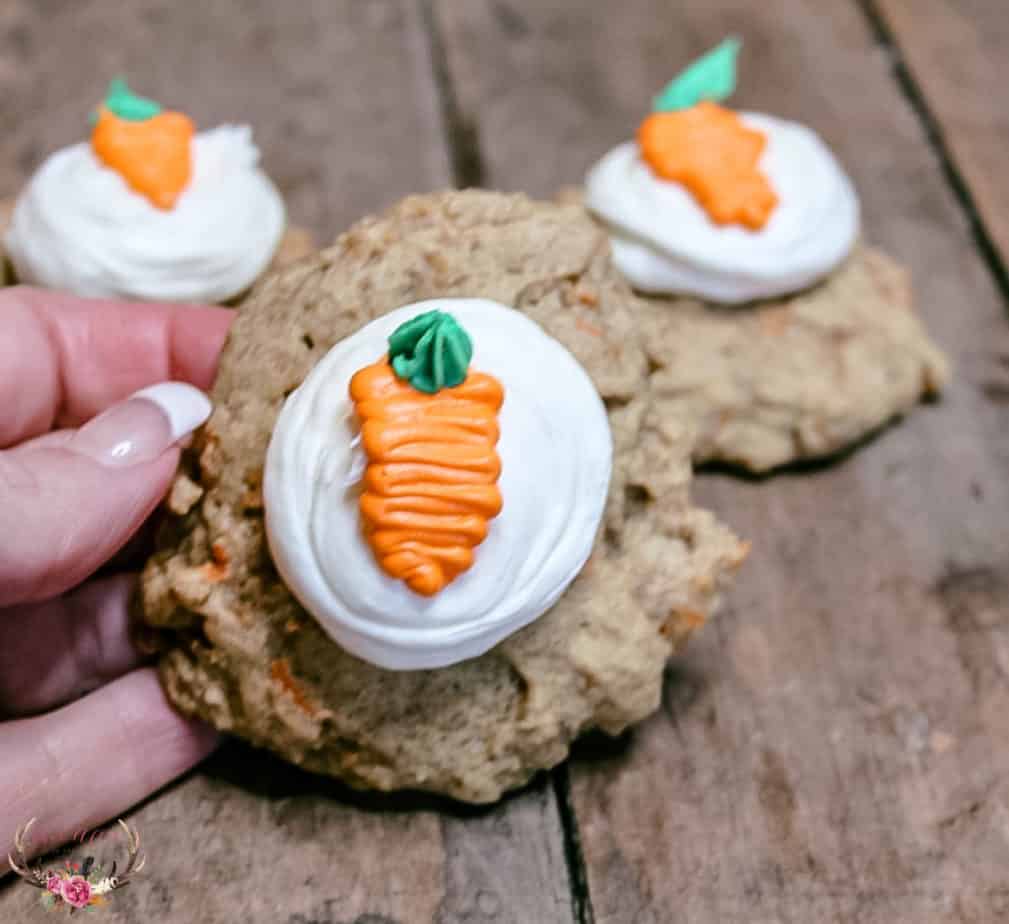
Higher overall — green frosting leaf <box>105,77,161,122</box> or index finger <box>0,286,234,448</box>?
green frosting leaf <box>105,77,161,122</box>

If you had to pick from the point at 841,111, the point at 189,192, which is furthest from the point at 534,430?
the point at 841,111

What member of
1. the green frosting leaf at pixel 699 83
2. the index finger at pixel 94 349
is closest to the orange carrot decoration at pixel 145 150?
the index finger at pixel 94 349

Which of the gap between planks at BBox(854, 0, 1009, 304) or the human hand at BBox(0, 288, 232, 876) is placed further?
the gap between planks at BBox(854, 0, 1009, 304)

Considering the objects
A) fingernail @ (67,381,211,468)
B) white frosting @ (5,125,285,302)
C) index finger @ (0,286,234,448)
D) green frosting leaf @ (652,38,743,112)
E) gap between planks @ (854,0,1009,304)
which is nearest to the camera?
fingernail @ (67,381,211,468)

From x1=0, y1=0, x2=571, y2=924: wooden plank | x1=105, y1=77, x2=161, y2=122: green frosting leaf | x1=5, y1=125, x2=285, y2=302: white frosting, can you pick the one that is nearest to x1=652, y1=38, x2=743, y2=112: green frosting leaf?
x1=0, y1=0, x2=571, y2=924: wooden plank

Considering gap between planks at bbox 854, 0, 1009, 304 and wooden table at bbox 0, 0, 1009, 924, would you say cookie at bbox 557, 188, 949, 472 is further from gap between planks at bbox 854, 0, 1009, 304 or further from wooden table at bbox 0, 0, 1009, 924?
gap between planks at bbox 854, 0, 1009, 304

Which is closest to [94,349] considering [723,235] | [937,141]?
[723,235]

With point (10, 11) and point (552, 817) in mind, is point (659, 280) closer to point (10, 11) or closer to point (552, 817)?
point (552, 817)

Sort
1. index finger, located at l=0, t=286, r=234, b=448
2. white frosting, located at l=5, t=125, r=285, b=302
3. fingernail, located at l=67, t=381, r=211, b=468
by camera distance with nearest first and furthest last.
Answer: fingernail, located at l=67, t=381, r=211, b=468, index finger, located at l=0, t=286, r=234, b=448, white frosting, located at l=5, t=125, r=285, b=302
